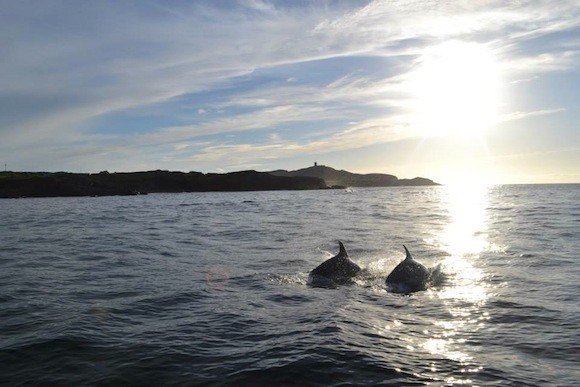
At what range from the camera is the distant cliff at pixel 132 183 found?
120 m

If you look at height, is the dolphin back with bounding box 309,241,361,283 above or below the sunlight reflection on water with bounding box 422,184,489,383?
above

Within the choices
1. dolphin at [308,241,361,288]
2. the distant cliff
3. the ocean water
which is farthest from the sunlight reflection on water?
the distant cliff

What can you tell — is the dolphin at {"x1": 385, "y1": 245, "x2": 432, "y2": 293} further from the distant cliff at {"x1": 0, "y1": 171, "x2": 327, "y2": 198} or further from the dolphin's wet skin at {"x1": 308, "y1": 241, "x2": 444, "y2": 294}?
the distant cliff at {"x1": 0, "y1": 171, "x2": 327, "y2": 198}

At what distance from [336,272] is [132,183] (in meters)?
148

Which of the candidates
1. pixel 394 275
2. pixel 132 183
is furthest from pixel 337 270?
pixel 132 183

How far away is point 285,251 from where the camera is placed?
2258 cm

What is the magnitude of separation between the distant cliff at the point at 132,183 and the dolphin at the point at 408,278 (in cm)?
11762

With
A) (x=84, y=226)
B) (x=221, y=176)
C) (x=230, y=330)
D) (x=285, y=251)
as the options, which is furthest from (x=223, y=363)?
(x=221, y=176)

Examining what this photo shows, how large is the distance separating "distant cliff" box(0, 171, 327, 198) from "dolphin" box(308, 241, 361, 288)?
11558 cm

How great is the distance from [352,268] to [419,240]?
11078 mm

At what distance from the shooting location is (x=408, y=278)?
15211 mm

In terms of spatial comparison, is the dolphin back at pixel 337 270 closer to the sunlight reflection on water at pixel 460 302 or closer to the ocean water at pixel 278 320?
the ocean water at pixel 278 320

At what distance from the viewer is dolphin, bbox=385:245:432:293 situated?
14.7 metres

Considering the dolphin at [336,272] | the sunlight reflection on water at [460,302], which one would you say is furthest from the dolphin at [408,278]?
the dolphin at [336,272]
